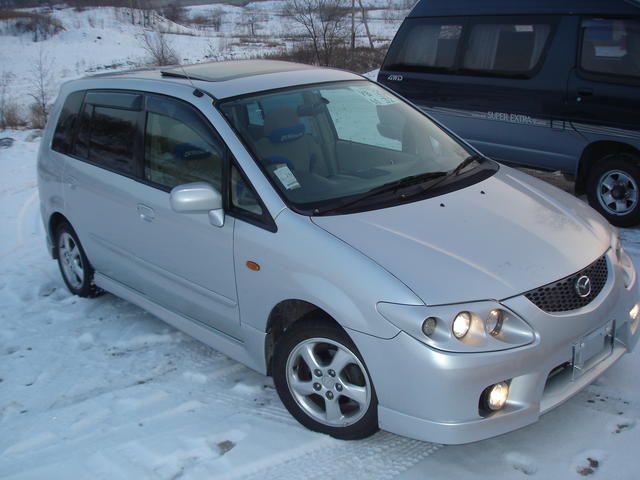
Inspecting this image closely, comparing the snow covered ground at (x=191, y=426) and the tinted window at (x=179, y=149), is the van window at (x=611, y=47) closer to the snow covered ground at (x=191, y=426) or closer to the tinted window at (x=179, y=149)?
the snow covered ground at (x=191, y=426)

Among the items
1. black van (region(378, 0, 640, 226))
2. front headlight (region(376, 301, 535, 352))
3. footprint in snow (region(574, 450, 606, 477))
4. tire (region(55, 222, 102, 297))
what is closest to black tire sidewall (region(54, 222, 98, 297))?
tire (region(55, 222, 102, 297))

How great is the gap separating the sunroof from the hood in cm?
139

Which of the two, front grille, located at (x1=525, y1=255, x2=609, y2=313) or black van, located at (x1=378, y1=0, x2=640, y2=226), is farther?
black van, located at (x1=378, y1=0, x2=640, y2=226)

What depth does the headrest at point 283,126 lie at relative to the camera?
3576mm

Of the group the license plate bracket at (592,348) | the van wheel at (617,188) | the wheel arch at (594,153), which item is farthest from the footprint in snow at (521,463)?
the wheel arch at (594,153)

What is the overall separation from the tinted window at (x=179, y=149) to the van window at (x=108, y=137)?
21 centimetres

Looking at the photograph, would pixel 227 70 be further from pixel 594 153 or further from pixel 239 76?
pixel 594 153

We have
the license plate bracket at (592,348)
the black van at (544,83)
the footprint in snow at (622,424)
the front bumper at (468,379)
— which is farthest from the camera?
the black van at (544,83)

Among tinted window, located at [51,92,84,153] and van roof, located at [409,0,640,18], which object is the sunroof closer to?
tinted window, located at [51,92,84,153]

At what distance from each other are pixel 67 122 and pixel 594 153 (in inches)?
182

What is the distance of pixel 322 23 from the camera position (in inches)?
683

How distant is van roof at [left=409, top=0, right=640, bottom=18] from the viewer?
18.7ft

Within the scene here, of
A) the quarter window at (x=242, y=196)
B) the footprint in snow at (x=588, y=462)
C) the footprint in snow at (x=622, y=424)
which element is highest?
the quarter window at (x=242, y=196)

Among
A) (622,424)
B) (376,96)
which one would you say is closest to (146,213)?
(376,96)
